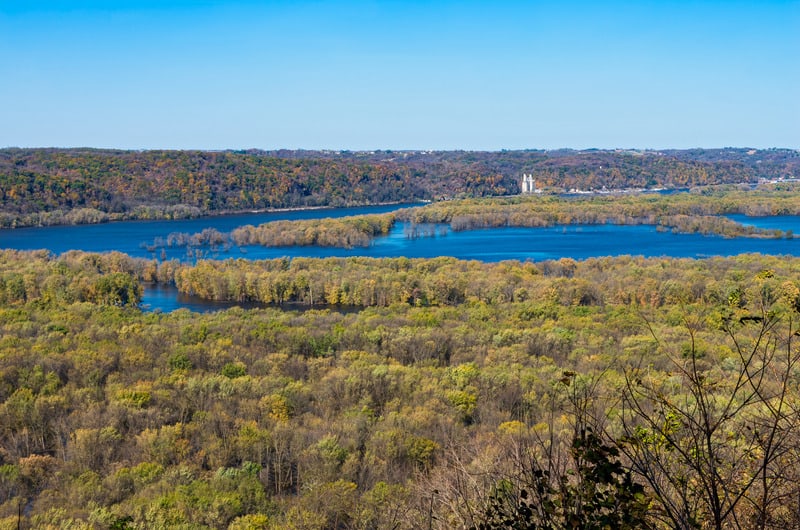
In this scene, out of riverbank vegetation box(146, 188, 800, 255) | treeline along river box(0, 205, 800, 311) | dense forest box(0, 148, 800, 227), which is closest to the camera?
treeline along river box(0, 205, 800, 311)

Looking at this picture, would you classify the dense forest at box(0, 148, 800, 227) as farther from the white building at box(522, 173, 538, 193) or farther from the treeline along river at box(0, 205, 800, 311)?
the treeline along river at box(0, 205, 800, 311)

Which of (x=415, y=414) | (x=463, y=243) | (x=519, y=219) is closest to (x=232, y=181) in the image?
(x=519, y=219)

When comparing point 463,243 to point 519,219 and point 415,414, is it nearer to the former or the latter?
point 519,219

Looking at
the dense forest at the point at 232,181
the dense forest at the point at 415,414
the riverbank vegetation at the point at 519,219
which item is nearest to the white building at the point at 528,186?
the dense forest at the point at 232,181

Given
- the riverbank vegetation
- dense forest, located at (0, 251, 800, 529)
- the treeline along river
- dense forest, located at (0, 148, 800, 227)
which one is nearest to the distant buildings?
dense forest, located at (0, 148, 800, 227)

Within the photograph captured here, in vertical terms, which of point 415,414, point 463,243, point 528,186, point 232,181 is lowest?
point 463,243

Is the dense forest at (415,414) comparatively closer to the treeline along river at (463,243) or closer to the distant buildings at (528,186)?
the treeline along river at (463,243)
